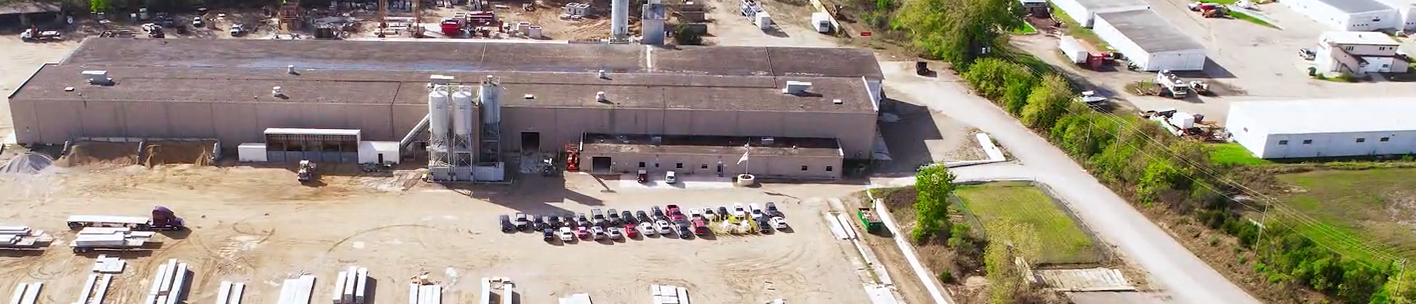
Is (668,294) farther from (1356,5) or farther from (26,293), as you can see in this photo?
(1356,5)

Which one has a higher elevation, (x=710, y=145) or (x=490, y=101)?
(x=490, y=101)

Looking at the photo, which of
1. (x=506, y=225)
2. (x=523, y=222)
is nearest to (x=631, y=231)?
(x=523, y=222)

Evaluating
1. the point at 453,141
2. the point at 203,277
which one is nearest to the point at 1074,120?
the point at 453,141

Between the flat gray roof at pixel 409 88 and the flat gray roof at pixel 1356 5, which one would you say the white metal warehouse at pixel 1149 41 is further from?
the flat gray roof at pixel 409 88

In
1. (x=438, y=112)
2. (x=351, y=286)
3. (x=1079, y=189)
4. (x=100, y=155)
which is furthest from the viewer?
(x=100, y=155)

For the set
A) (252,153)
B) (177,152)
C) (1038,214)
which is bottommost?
(177,152)

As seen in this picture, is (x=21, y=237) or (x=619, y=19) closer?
(x=21, y=237)

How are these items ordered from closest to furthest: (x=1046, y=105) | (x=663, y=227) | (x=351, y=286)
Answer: (x=351, y=286)
(x=663, y=227)
(x=1046, y=105)
